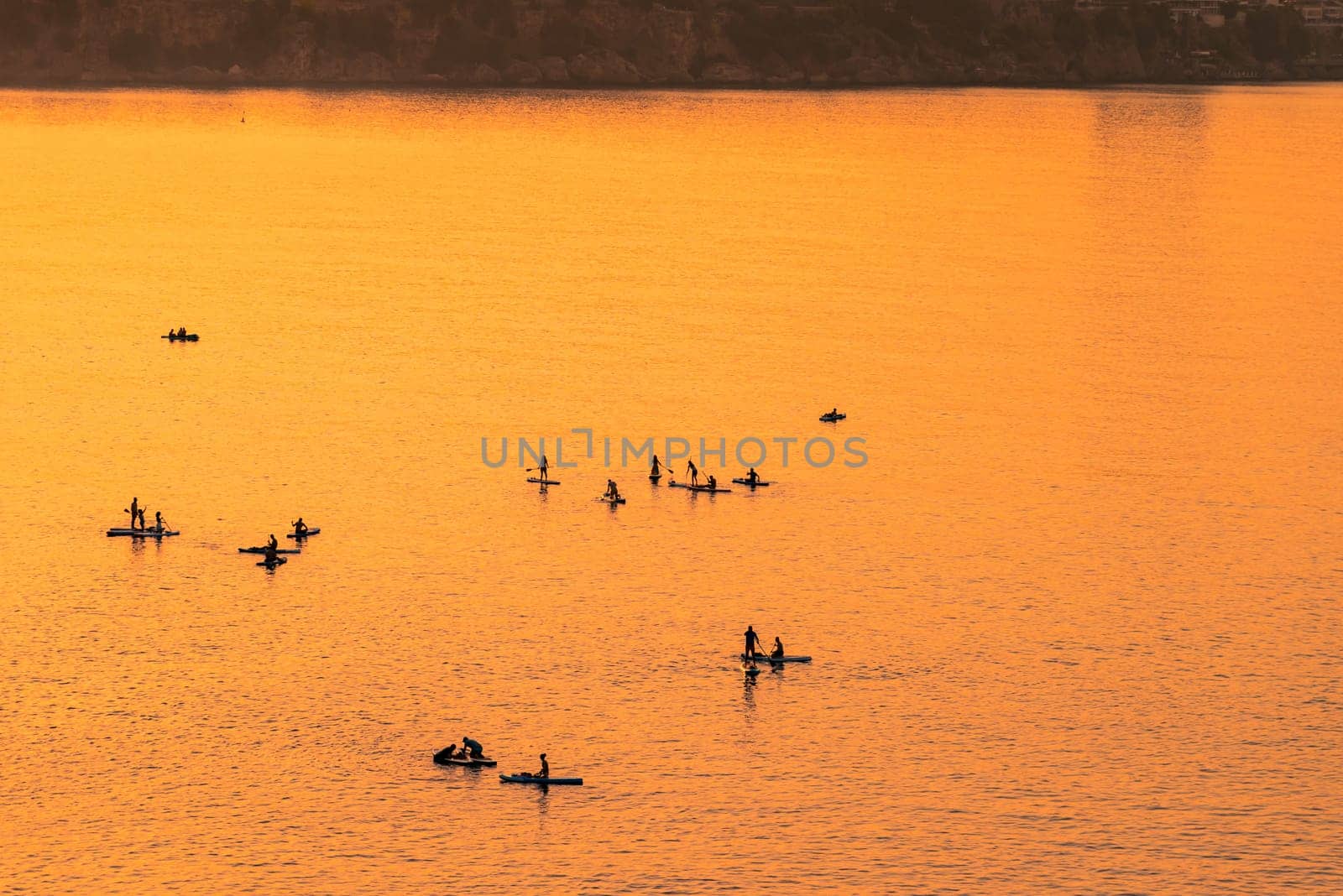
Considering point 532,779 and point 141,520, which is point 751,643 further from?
point 141,520

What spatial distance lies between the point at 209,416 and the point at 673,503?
3826 centimetres

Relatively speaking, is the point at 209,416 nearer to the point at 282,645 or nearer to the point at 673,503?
the point at 673,503

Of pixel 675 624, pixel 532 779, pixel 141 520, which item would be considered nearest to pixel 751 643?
pixel 675 624

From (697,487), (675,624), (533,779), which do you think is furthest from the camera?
(697,487)

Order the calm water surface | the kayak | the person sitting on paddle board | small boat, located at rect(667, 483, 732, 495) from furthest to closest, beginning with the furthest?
small boat, located at rect(667, 483, 732, 495) → the person sitting on paddle board → the kayak → the calm water surface

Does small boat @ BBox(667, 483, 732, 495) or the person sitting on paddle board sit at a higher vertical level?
small boat @ BBox(667, 483, 732, 495)

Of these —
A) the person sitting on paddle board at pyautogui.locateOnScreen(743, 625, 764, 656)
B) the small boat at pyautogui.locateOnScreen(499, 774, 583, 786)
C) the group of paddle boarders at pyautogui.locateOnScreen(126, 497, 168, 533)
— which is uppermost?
the group of paddle boarders at pyautogui.locateOnScreen(126, 497, 168, 533)

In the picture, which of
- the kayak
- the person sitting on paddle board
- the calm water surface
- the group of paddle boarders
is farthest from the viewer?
the group of paddle boarders

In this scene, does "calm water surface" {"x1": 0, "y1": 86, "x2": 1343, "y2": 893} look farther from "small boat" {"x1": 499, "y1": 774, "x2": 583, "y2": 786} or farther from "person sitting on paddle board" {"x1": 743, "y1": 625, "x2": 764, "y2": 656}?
"person sitting on paddle board" {"x1": 743, "y1": 625, "x2": 764, "y2": 656}

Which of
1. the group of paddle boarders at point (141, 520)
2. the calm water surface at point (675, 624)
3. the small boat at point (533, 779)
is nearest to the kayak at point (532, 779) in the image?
the small boat at point (533, 779)

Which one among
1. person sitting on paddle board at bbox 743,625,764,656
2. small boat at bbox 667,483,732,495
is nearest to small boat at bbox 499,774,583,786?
person sitting on paddle board at bbox 743,625,764,656

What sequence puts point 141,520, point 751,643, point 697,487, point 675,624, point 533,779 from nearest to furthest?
point 533,779, point 751,643, point 675,624, point 141,520, point 697,487

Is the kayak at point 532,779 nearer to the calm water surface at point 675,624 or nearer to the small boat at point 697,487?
the calm water surface at point 675,624

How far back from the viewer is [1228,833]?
245ft
